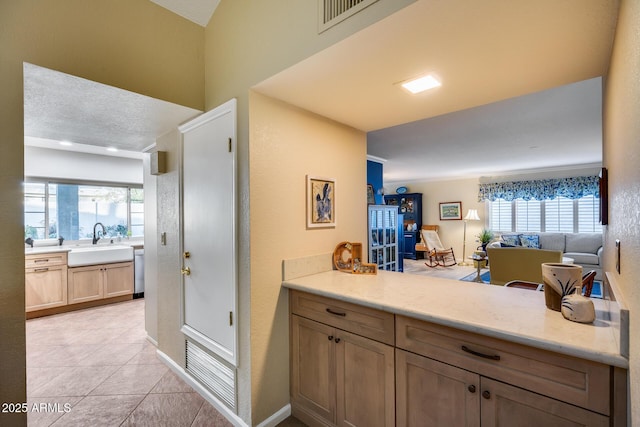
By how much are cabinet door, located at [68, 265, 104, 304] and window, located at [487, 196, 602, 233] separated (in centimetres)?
846

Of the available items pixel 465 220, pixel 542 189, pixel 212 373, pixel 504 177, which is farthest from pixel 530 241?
pixel 212 373

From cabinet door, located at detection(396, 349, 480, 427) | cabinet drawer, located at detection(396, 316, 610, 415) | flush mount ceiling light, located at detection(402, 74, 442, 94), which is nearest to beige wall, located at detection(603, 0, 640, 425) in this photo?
cabinet drawer, located at detection(396, 316, 610, 415)

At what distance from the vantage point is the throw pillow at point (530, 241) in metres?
6.52

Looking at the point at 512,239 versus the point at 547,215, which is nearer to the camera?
the point at 512,239

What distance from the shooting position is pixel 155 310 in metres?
2.96

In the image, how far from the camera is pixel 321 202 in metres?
2.18

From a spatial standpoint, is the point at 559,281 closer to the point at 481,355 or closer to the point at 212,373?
the point at 481,355

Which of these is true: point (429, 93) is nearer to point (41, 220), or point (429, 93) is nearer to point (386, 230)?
point (386, 230)

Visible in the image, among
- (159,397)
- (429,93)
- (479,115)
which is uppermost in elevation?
(479,115)

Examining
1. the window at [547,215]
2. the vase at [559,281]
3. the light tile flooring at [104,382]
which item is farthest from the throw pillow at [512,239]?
the light tile flooring at [104,382]

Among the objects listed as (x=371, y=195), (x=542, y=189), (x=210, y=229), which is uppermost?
(x=542, y=189)

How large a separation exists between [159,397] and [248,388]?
2.99ft

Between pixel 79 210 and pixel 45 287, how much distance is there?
1327 millimetres

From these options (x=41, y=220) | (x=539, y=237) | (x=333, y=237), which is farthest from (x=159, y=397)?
(x=539, y=237)
